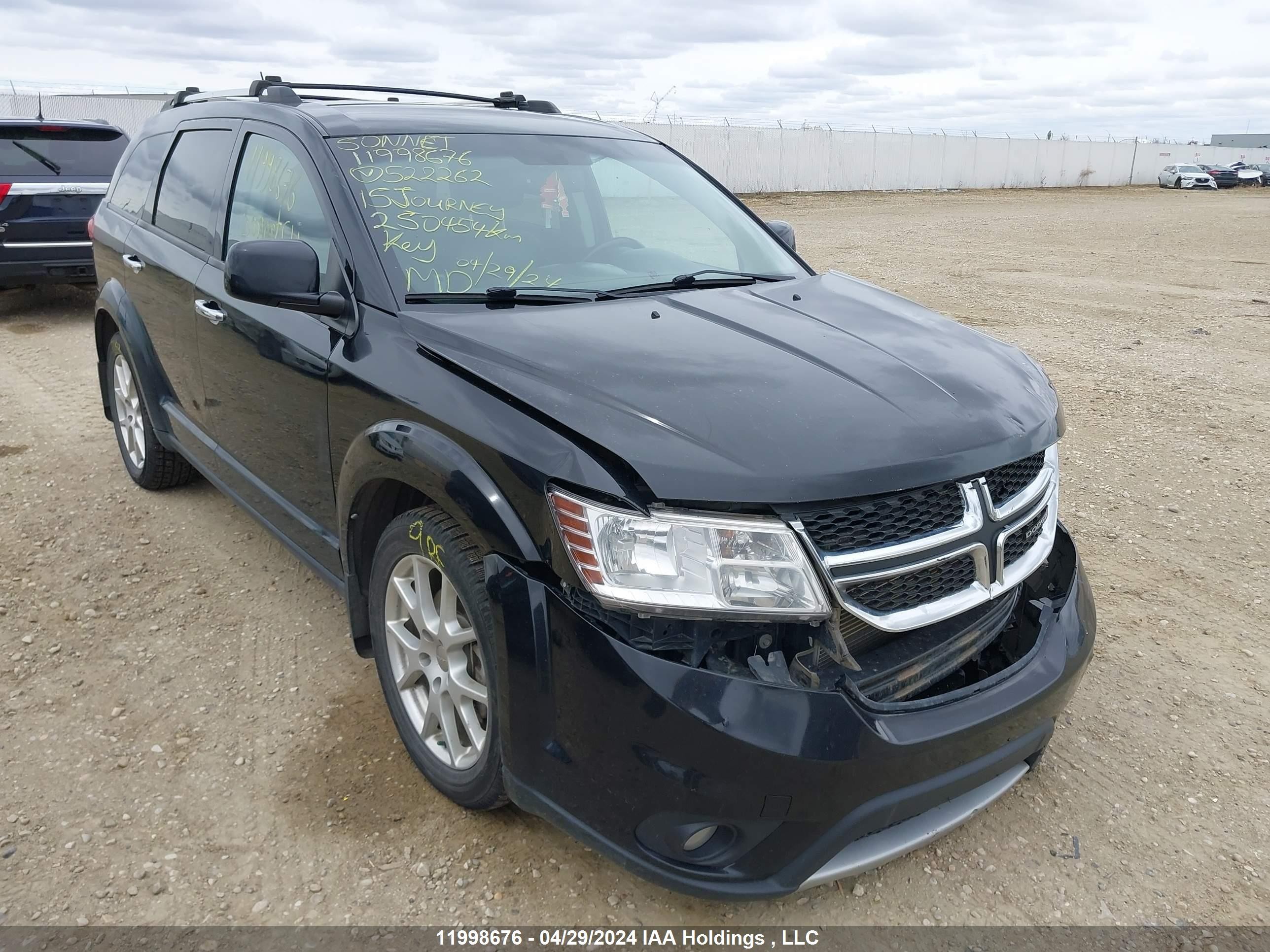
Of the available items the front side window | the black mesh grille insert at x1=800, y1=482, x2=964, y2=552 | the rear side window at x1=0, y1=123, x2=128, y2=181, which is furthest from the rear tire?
the rear side window at x1=0, y1=123, x2=128, y2=181

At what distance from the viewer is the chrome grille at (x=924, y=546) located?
2.04 meters

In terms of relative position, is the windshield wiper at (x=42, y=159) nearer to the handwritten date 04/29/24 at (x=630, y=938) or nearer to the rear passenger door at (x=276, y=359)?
the rear passenger door at (x=276, y=359)

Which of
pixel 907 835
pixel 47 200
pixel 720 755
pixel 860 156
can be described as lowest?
pixel 907 835

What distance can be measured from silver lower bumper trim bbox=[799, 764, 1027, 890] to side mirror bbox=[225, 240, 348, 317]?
1.92 m

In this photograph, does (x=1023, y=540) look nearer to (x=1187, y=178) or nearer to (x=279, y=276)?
(x=279, y=276)

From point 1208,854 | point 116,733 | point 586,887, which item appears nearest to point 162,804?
point 116,733

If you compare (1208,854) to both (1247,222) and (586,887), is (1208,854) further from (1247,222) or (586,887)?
(1247,222)

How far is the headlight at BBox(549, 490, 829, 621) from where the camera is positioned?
1992mm

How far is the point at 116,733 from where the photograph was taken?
10.0 ft

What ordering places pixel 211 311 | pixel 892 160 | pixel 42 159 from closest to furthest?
→ pixel 211 311
pixel 42 159
pixel 892 160

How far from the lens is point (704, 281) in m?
3.18

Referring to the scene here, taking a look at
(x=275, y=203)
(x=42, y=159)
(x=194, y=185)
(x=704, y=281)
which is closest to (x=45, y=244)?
(x=42, y=159)

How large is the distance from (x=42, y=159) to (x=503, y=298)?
812cm

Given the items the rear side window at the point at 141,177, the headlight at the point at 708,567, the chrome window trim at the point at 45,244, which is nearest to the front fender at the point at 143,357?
the rear side window at the point at 141,177
